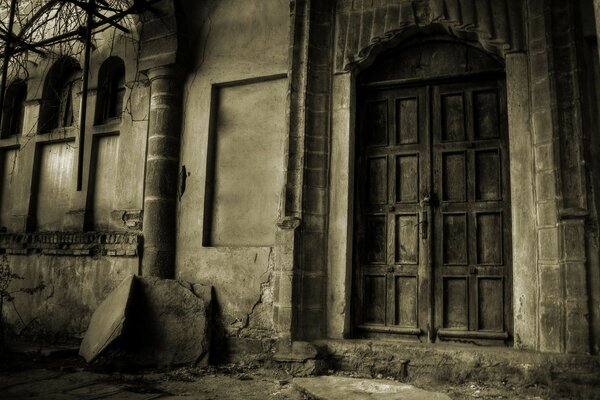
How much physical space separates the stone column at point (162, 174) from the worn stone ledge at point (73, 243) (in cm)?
28

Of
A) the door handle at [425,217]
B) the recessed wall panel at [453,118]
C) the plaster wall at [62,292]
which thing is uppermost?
the recessed wall panel at [453,118]

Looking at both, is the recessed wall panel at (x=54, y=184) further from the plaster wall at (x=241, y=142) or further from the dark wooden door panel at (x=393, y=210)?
the dark wooden door panel at (x=393, y=210)

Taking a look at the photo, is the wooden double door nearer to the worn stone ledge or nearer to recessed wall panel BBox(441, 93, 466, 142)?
recessed wall panel BBox(441, 93, 466, 142)

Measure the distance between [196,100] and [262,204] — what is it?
1.58 metres

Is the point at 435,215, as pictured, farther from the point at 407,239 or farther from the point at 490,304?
the point at 490,304

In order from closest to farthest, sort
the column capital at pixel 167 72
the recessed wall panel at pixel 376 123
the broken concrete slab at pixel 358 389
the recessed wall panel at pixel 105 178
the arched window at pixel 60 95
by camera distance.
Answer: the broken concrete slab at pixel 358 389, the recessed wall panel at pixel 376 123, the column capital at pixel 167 72, the recessed wall panel at pixel 105 178, the arched window at pixel 60 95

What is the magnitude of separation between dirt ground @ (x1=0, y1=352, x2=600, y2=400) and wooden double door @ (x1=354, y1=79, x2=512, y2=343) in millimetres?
630

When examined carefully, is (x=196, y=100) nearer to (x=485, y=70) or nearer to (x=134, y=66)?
(x=134, y=66)

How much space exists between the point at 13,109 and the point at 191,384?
6059mm

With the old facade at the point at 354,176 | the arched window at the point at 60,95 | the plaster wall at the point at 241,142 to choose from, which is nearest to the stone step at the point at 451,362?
the old facade at the point at 354,176

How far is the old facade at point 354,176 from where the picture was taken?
445 cm

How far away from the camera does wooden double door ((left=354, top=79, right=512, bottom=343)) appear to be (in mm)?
4828

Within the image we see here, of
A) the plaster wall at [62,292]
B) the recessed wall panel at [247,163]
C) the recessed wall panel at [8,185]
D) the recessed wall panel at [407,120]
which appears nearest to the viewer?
the recessed wall panel at [407,120]

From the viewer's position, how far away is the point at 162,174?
20.2 feet
